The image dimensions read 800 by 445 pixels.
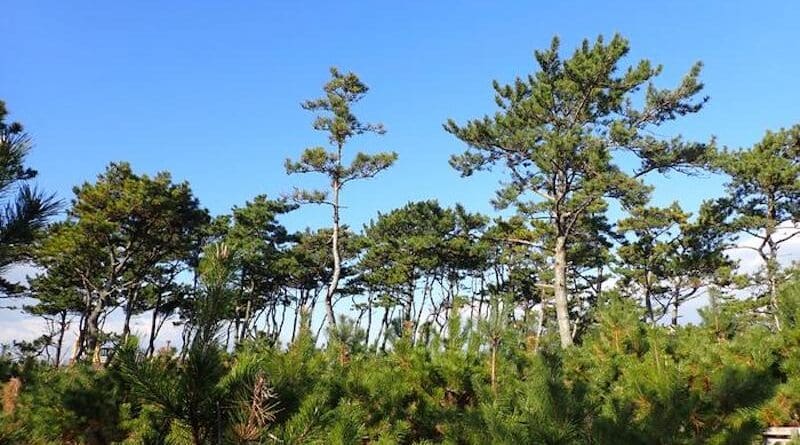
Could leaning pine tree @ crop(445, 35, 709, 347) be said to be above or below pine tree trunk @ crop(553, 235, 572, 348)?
above

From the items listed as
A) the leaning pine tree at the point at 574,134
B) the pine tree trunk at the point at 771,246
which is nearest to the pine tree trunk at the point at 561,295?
the leaning pine tree at the point at 574,134

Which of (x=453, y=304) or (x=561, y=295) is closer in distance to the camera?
(x=453, y=304)

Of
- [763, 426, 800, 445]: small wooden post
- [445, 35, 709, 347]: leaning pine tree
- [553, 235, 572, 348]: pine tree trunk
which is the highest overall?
[445, 35, 709, 347]: leaning pine tree

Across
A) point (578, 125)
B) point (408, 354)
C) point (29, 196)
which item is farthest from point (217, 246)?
point (578, 125)

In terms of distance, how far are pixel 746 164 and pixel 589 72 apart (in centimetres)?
1081

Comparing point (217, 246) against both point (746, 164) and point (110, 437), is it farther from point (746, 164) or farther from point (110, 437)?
point (746, 164)

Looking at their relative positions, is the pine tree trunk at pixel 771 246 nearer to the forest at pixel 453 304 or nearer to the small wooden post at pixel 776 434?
the forest at pixel 453 304

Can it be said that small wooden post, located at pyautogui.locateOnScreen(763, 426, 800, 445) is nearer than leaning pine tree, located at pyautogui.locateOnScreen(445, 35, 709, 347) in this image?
Yes

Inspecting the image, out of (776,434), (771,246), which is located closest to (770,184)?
(771,246)

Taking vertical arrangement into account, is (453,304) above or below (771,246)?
below

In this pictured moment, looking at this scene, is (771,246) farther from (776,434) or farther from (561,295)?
(776,434)

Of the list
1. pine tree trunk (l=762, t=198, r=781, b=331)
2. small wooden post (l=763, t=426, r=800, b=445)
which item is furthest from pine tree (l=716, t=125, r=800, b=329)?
small wooden post (l=763, t=426, r=800, b=445)

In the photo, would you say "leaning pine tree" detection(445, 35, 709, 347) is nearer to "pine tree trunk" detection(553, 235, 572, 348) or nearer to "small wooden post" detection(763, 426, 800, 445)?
"pine tree trunk" detection(553, 235, 572, 348)

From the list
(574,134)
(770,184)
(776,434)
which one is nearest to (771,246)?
(770,184)
